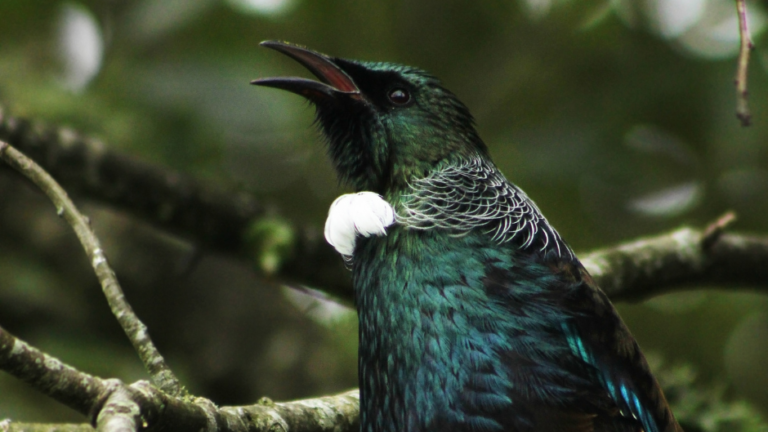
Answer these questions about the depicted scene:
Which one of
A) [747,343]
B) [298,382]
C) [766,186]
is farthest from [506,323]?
[747,343]

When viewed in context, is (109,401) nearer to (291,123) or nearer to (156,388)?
(156,388)

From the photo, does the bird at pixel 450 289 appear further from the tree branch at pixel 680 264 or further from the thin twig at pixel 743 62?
the tree branch at pixel 680 264

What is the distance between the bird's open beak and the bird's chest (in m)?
0.66

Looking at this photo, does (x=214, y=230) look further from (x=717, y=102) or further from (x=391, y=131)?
(x=717, y=102)

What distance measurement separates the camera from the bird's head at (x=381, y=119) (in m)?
3.22

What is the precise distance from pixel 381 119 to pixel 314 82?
29cm

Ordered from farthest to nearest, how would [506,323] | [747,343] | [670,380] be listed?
[747,343] → [670,380] → [506,323]

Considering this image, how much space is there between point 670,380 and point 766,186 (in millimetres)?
2183

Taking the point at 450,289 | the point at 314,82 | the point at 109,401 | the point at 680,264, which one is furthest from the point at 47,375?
the point at 680,264

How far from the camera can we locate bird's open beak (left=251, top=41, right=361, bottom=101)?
3.16 meters

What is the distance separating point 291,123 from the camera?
5598mm

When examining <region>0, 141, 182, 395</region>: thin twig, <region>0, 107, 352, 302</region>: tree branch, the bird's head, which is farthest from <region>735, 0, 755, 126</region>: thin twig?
<region>0, 107, 352, 302</region>: tree branch

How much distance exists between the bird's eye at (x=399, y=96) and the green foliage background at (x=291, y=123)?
1.68 m

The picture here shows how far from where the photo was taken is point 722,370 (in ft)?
20.1
